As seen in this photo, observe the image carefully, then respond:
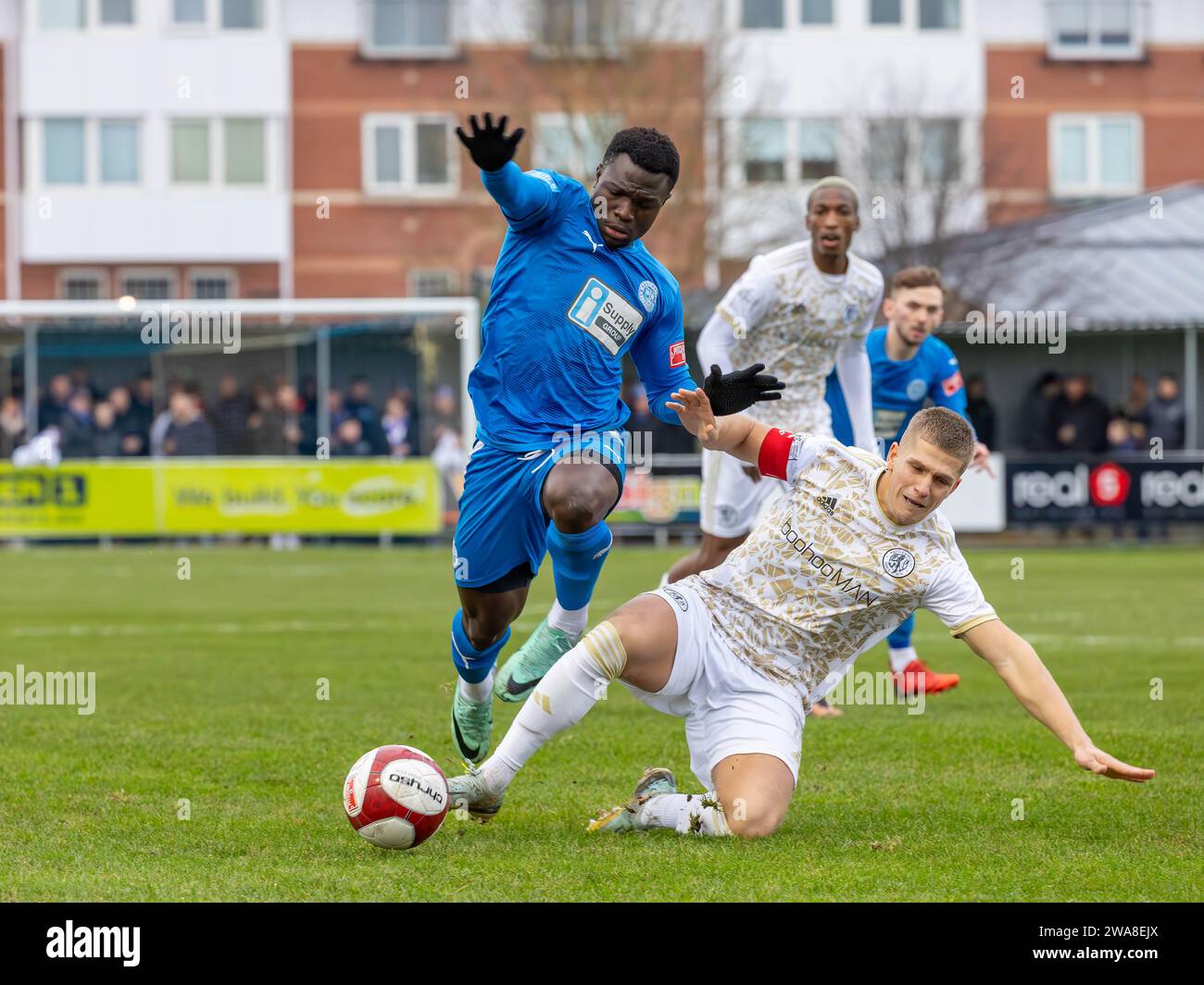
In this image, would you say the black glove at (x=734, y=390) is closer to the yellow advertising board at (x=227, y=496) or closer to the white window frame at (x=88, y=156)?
the yellow advertising board at (x=227, y=496)

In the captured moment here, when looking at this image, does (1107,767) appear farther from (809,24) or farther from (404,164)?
(809,24)

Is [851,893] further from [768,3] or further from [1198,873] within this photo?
[768,3]

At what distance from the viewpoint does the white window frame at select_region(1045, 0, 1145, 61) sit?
1666 inches

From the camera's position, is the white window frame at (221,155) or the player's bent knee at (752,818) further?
the white window frame at (221,155)

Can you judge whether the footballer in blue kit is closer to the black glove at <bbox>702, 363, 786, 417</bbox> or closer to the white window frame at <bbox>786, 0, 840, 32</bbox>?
the black glove at <bbox>702, 363, 786, 417</bbox>

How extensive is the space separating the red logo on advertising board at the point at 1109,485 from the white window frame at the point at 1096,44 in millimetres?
21037

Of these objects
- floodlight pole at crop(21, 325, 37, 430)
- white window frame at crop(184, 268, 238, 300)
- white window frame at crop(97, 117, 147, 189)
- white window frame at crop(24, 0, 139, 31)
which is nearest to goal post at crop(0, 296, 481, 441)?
floodlight pole at crop(21, 325, 37, 430)

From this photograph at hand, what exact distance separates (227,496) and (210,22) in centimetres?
1998

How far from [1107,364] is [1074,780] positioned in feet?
70.1

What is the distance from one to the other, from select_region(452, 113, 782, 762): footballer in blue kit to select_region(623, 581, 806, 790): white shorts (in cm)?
61

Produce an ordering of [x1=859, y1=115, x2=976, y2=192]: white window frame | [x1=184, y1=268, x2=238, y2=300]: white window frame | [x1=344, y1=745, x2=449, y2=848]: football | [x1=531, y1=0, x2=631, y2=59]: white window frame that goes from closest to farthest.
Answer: [x1=344, y1=745, x2=449, y2=848]: football
[x1=531, y1=0, x2=631, y2=59]: white window frame
[x1=859, y1=115, x2=976, y2=192]: white window frame
[x1=184, y1=268, x2=238, y2=300]: white window frame

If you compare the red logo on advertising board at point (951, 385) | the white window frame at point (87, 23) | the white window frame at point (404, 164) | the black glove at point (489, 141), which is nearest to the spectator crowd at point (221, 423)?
the red logo on advertising board at point (951, 385)

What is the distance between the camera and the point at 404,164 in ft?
138

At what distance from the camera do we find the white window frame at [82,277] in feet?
138
